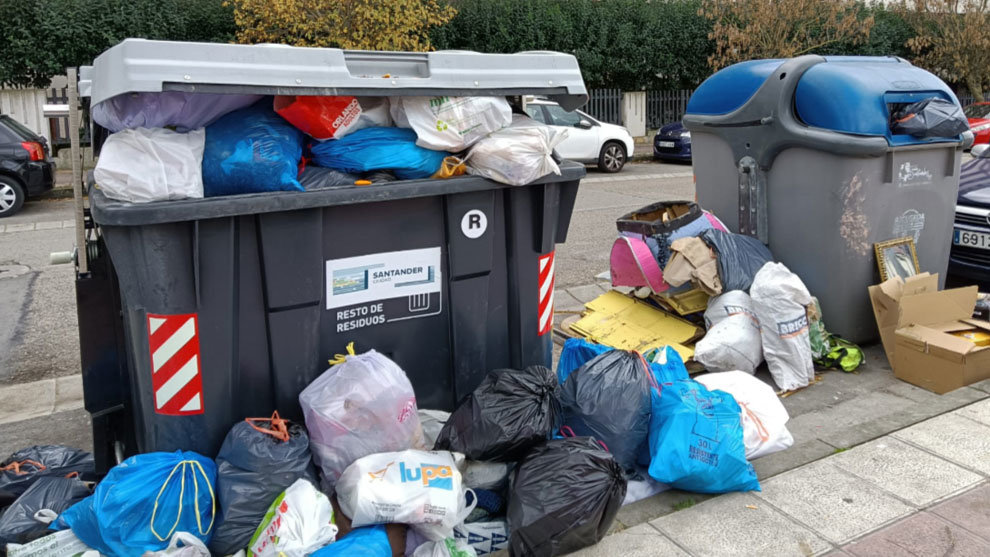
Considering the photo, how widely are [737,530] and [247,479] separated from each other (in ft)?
6.03

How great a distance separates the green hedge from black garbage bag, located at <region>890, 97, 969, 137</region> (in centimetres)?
1372

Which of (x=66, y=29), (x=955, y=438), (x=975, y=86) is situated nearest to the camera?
(x=955, y=438)

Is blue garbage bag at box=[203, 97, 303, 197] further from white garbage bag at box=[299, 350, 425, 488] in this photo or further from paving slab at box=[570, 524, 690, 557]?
paving slab at box=[570, 524, 690, 557]

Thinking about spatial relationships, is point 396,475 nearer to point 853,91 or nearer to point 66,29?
point 853,91

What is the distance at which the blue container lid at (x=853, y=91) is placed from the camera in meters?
4.73

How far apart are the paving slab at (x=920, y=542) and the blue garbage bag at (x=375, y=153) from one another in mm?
2180

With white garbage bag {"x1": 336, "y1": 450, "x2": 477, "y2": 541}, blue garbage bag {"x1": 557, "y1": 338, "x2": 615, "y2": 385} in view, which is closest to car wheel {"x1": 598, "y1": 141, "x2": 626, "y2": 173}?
blue garbage bag {"x1": 557, "y1": 338, "x2": 615, "y2": 385}

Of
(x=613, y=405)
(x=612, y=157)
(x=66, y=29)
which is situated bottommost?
(x=613, y=405)

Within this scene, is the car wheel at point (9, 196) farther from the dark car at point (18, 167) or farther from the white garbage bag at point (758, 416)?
the white garbage bag at point (758, 416)

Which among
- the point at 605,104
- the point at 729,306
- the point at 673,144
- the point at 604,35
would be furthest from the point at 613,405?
the point at 605,104

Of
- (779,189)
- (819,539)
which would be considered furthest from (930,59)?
(819,539)

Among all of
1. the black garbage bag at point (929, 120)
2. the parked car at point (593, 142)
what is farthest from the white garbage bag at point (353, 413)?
the parked car at point (593, 142)

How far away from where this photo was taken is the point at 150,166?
269cm

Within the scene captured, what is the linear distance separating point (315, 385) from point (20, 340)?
12.4 ft
